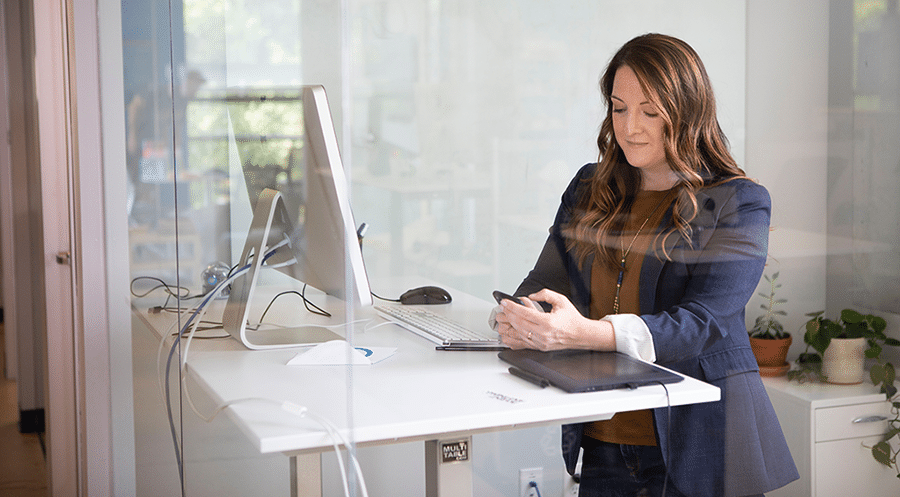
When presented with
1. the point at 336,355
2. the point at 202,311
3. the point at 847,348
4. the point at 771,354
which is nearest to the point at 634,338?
the point at 771,354

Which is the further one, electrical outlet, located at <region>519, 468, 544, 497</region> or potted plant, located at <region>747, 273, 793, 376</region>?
electrical outlet, located at <region>519, 468, 544, 497</region>

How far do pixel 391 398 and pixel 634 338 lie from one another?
38 centimetres

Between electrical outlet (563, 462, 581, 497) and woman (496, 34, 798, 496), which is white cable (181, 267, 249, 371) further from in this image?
electrical outlet (563, 462, 581, 497)

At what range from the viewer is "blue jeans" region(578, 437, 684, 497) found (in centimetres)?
124

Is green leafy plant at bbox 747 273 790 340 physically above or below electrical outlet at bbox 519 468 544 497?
above

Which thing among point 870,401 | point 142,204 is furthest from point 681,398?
point 142,204

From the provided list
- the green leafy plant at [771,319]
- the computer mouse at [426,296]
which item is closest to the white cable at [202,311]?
the computer mouse at [426,296]

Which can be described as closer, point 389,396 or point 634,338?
point 389,396

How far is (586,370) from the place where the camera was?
43.2 inches

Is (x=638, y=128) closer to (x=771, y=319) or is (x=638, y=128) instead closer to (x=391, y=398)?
(x=771, y=319)

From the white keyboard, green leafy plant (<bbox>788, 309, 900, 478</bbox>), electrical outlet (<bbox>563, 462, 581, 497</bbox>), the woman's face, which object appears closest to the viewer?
green leafy plant (<bbox>788, 309, 900, 478</bbox>)

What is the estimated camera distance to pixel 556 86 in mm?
1331

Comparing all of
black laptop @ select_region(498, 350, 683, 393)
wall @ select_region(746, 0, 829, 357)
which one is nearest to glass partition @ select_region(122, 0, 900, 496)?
wall @ select_region(746, 0, 829, 357)

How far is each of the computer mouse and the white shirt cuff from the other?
12.2 inches
